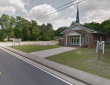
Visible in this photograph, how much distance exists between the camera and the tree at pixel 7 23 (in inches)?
2149

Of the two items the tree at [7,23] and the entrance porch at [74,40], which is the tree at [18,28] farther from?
the entrance porch at [74,40]

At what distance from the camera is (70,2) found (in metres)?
Result: 9.64

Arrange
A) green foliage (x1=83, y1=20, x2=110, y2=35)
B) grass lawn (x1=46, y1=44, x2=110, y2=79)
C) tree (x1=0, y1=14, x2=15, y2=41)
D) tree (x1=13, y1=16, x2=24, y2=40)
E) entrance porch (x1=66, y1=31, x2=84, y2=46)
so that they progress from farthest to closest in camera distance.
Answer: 1. tree (x1=13, y1=16, x2=24, y2=40)
2. tree (x1=0, y1=14, x2=15, y2=41)
3. entrance porch (x1=66, y1=31, x2=84, y2=46)
4. green foliage (x1=83, y1=20, x2=110, y2=35)
5. grass lawn (x1=46, y1=44, x2=110, y2=79)

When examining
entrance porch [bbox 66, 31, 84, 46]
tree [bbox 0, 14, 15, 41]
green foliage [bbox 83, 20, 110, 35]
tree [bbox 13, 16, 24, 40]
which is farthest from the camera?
tree [bbox 13, 16, 24, 40]

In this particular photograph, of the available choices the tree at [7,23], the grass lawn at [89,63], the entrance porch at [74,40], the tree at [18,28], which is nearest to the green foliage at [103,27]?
the entrance porch at [74,40]

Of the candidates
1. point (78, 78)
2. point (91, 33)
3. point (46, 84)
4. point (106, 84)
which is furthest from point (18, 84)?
point (91, 33)

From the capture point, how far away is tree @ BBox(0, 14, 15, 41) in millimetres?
54594

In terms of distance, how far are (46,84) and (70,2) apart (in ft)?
29.4

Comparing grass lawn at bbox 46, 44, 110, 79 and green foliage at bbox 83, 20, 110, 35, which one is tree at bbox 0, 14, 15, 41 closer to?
green foliage at bbox 83, 20, 110, 35

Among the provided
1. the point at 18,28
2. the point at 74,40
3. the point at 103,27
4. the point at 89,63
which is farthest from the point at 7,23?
the point at 89,63

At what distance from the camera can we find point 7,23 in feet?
185

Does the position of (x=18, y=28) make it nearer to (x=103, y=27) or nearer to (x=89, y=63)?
(x=103, y=27)

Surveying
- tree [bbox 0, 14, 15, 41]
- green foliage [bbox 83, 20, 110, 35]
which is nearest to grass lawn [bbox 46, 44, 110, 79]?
green foliage [bbox 83, 20, 110, 35]

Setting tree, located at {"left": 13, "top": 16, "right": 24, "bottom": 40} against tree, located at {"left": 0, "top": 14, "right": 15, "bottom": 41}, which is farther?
tree, located at {"left": 13, "top": 16, "right": 24, "bottom": 40}
